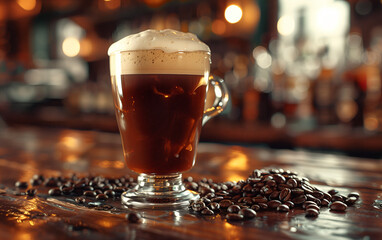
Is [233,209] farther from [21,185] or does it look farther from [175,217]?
[21,185]

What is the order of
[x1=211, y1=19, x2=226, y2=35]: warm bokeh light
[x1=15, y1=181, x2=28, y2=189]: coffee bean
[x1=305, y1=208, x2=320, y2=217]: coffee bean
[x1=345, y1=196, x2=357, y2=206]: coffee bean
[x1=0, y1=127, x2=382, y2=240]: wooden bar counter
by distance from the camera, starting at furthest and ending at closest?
[x1=211, y1=19, x2=226, y2=35]: warm bokeh light < [x1=15, y1=181, x2=28, y2=189]: coffee bean < [x1=345, y1=196, x2=357, y2=206]: coffee bean < [x1=305, y1=208, x2=320, y2=217]: coffee bean < [x1=0, y1=127, x2=382, y2=240]: wooden bar counter

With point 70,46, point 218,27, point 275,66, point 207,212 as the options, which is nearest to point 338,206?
point 207,212

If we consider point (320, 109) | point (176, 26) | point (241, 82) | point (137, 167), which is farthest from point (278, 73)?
point (137, 167)

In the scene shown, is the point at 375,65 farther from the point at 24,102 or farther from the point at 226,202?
the point at 24,102

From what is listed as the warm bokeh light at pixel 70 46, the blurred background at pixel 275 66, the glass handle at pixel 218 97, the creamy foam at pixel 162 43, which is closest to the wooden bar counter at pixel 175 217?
the glass handle at pixel 218 97

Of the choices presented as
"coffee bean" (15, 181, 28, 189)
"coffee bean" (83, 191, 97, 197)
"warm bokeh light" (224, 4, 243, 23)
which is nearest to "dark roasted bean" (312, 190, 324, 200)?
"coffee bean" (83, 191, 97, 197)

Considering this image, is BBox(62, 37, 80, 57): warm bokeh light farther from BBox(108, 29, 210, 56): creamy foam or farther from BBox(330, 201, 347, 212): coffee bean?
BBox(330, 201, 347, 212): coffee bean
